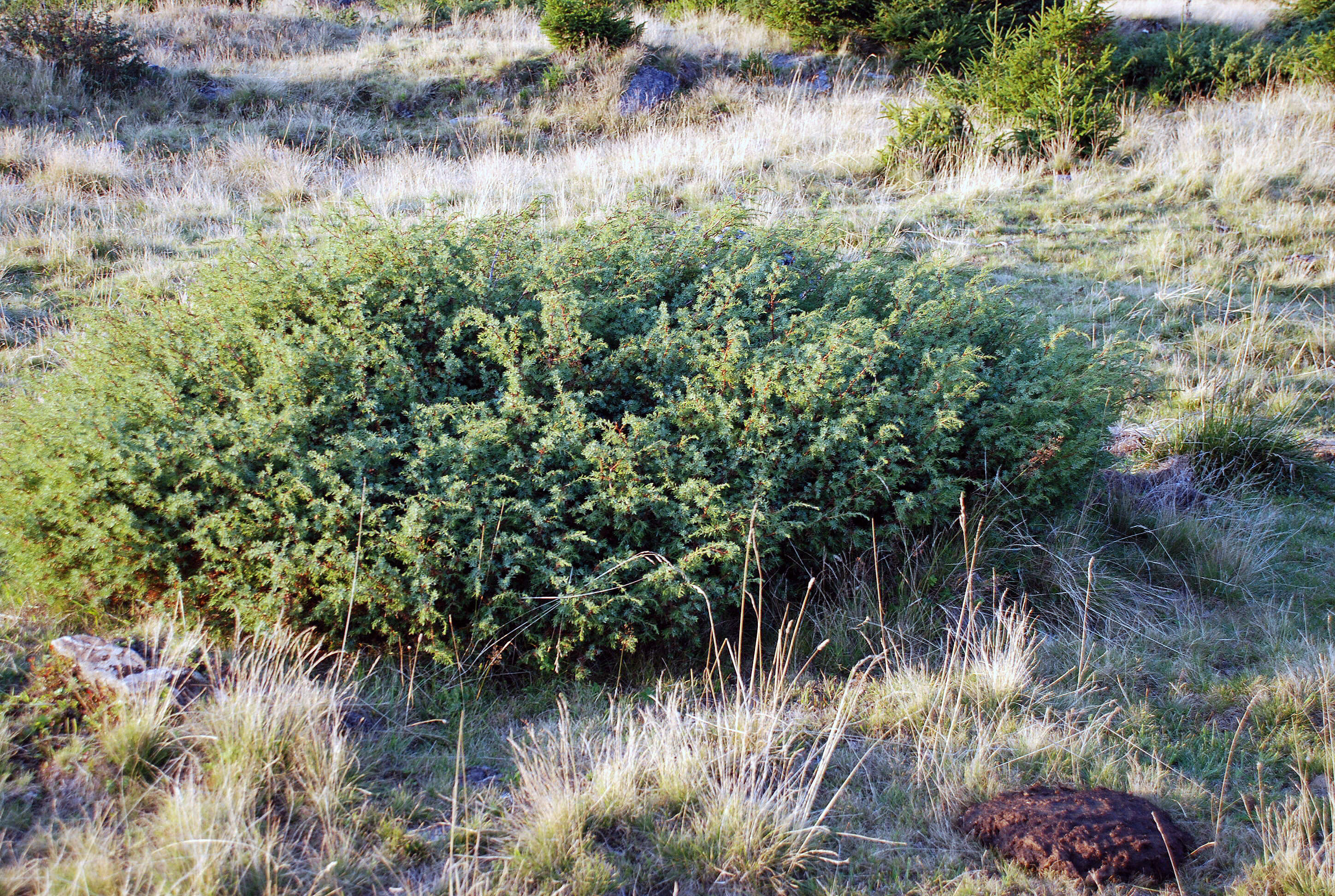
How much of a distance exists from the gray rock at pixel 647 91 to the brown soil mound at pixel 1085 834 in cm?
1357

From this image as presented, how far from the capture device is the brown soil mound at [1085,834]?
273cm

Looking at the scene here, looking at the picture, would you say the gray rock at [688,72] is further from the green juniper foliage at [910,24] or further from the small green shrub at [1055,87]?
the small green shrub at [1055,87]

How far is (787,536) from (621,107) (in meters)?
12.6

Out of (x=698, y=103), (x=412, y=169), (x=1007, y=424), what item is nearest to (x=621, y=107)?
(x=698, y=103)

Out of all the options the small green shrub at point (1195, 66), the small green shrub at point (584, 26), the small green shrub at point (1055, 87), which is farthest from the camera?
the small green shrub at point (584, 26)

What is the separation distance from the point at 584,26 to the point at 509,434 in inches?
580

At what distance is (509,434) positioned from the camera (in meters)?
3.86

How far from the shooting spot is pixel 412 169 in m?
10.5

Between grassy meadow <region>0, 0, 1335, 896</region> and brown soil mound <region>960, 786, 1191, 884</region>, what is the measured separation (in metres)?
0.07

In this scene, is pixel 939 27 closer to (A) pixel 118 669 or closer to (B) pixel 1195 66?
(B) pixel 1195 66

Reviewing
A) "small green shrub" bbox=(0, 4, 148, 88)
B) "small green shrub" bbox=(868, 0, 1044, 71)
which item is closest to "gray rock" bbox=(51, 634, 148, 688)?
"small green shrub" bbox=(0, 4, 148, 88)

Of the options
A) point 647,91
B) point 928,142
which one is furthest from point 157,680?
point 647,91

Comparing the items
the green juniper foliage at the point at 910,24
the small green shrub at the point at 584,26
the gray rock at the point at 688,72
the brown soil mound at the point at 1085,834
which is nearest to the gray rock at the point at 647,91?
the gray rock at the point at 688,72

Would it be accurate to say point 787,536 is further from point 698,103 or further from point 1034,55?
point 698,103
